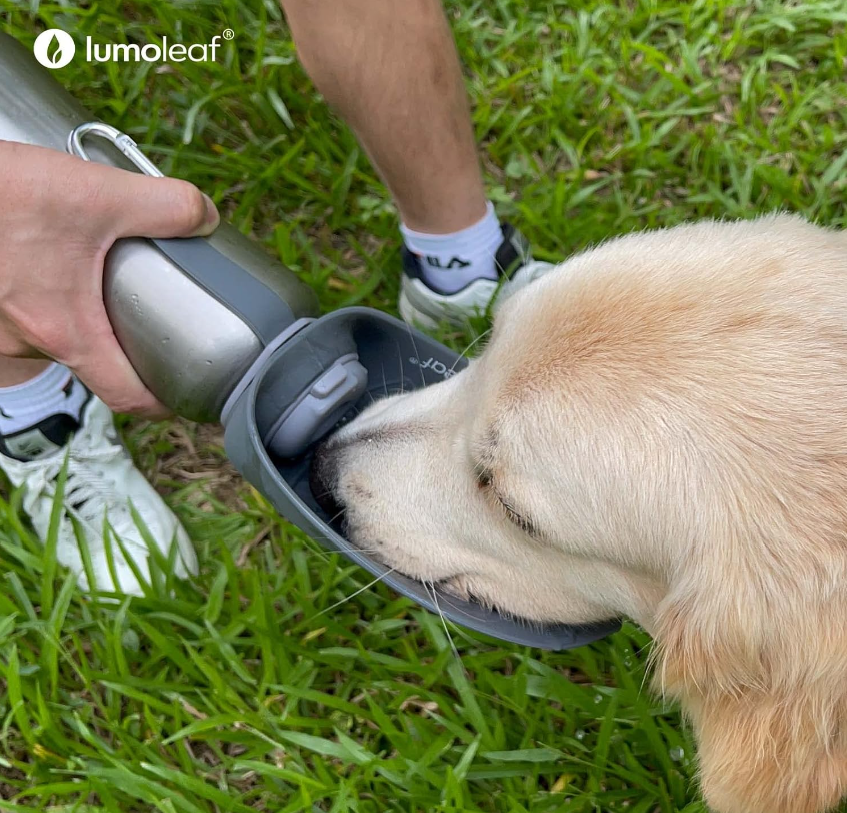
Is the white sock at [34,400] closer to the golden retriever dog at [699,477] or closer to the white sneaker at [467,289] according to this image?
the white sneaker at [467,289]

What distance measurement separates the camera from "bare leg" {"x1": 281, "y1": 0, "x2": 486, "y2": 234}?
2170 mm

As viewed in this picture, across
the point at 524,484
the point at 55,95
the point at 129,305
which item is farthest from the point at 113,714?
the point at 55,95

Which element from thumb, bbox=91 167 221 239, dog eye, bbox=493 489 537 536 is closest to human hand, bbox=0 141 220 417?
thumb, bbox=91 167 221 239

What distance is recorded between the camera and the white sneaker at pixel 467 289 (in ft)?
9.57

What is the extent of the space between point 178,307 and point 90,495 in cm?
106

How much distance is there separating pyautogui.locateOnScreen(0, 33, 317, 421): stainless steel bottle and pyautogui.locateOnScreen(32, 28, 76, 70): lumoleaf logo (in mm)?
1208

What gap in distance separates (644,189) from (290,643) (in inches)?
92.5

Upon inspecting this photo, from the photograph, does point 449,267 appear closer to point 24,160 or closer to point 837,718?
point 24,160

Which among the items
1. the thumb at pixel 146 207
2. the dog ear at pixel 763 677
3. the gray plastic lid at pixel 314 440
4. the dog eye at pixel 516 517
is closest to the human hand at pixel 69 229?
the thumb at pixel 146 207

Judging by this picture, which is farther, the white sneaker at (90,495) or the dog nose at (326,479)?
the white sneaker at (90,495)

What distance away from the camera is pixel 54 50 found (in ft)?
10.6

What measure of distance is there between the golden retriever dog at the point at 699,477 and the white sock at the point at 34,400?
4.61ft

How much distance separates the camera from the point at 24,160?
1.94 m

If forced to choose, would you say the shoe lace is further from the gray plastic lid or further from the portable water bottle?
the gray plastic lid
